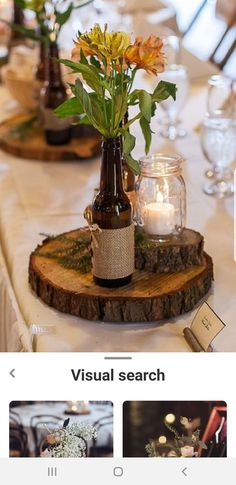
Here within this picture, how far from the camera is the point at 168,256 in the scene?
4.24 ft

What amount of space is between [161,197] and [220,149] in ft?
1.52

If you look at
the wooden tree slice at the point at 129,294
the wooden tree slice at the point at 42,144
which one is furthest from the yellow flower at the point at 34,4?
the wooden tree slice at the point at 129,294

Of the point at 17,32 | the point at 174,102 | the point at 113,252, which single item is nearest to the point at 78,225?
the point at 113,252

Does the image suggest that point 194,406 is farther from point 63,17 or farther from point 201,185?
point 63,17

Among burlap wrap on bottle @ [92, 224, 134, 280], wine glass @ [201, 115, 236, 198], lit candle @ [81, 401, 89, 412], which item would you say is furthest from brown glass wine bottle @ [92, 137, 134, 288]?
wine glass @ [201, 115, 236, 198]

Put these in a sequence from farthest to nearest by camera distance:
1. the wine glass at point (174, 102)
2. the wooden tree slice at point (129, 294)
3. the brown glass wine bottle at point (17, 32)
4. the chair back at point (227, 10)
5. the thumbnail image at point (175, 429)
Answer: the chair back at point (227, 10), the brown glass wine bottle at point (17, 32), the wine glass at point (174, 102), the wooden tree slice at point (129, 294), the thumbnail image at point (175, 429)

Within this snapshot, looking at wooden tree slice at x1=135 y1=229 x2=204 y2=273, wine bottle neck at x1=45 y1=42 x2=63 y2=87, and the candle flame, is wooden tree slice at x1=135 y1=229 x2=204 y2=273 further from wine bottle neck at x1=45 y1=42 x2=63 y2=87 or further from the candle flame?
wine bottle neck at x1=45 y1=42 x2=63 y2=87

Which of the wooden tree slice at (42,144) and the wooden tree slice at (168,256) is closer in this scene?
the wooden tree slice at (168,256)

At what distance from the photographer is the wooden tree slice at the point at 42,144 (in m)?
2.02

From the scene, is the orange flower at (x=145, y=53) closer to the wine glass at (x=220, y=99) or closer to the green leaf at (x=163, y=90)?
the green leaf at (x=163, y=90)

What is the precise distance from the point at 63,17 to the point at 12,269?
727 millimetres

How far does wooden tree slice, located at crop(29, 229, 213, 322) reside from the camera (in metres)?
1.22

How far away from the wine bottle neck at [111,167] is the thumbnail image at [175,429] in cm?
32

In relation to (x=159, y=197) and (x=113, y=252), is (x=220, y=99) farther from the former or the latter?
(x=113, y=252)
